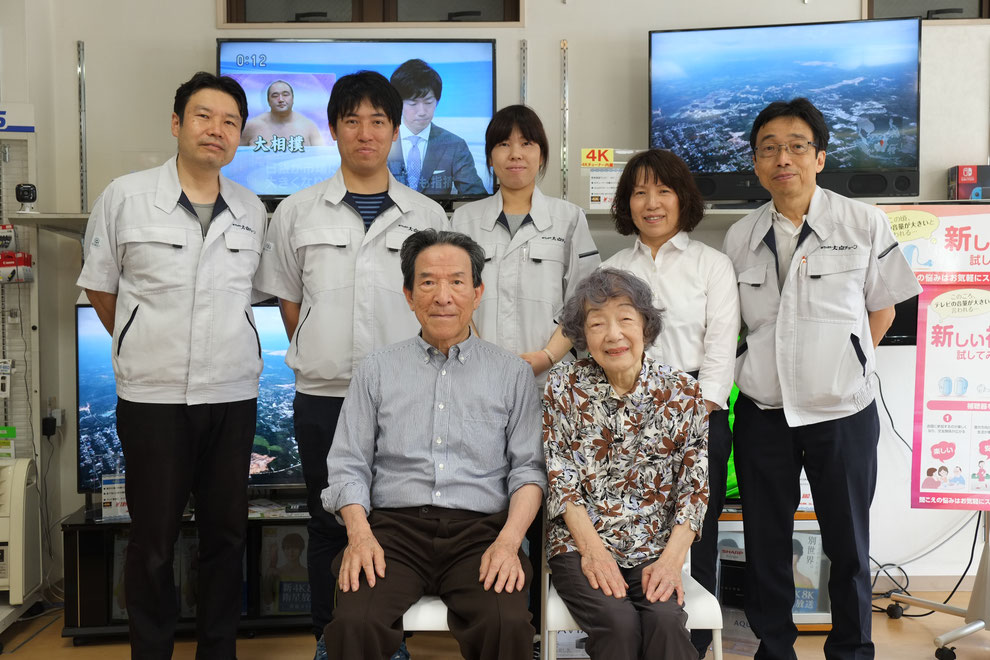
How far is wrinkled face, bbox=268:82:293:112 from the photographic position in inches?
130

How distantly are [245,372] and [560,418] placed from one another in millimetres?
1031

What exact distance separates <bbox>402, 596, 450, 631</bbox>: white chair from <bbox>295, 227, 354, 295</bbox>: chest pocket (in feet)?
3.31

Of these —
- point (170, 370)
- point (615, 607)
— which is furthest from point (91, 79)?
point (615, 607)

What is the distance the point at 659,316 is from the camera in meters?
1.94

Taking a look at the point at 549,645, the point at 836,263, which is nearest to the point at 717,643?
the point at 549,645

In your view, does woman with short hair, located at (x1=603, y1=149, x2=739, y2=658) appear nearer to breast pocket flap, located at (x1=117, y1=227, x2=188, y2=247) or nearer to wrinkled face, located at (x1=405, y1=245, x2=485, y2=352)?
wrinkled face, located at (x1=405, y1=245, x2=485, y2=352)

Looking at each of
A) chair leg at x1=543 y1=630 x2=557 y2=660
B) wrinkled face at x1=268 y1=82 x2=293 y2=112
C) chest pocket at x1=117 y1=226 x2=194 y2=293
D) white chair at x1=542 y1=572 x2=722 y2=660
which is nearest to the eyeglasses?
white chair at x1=542 y1=572 x2=722 y2=660

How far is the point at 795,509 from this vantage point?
2.32 metres

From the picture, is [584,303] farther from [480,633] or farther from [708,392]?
[480,633]

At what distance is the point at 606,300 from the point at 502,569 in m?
0.69

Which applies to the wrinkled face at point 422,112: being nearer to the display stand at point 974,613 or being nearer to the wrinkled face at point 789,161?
the wrinkled face at point 789,161

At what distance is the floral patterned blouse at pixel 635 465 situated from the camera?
74.1 inches

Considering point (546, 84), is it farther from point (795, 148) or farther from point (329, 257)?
point (329, 257)

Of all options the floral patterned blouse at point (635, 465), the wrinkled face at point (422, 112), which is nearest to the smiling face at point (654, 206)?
the floral patterned blouse at point (635, 465)
